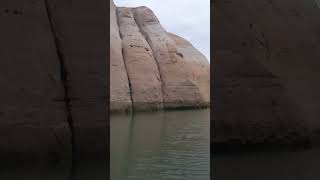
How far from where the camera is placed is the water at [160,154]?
5953 millimetres

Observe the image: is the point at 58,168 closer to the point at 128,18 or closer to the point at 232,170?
the point at 232,170

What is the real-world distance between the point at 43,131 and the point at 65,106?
48cm

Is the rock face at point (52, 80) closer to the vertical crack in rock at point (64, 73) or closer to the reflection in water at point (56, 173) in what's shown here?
the vertical crack in rock at point (64, 73)

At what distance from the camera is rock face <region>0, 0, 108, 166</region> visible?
20.6 feet

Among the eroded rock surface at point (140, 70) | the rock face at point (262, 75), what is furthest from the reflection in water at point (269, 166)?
the eroded rock surface at point (140, 70)

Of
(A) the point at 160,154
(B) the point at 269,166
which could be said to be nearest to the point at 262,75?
(B) the point at 269,166

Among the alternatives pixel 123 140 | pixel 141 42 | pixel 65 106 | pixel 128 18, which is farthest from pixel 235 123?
pixel 128 18

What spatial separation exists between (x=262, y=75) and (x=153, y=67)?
1419 cm

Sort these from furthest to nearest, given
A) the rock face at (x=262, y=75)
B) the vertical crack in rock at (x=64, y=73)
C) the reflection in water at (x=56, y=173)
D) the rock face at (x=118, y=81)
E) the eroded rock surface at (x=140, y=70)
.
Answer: the eroded rock surface at (x=140, y=70), the rock face at (x=118, y=81), the rock face at (x=262, y=75), the vertical crack in rock at (x=64, y=73), the reflection in water at (x=56, y=173)

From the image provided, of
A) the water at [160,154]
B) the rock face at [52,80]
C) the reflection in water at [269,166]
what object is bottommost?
the water at [160,154]

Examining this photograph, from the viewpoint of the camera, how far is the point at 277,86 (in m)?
7.58

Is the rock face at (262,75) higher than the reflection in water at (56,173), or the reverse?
the rock face at (262,75)

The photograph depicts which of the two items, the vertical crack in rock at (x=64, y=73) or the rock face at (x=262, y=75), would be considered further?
the rock face at (x=262, y=75)

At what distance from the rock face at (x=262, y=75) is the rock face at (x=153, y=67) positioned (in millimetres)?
11010
